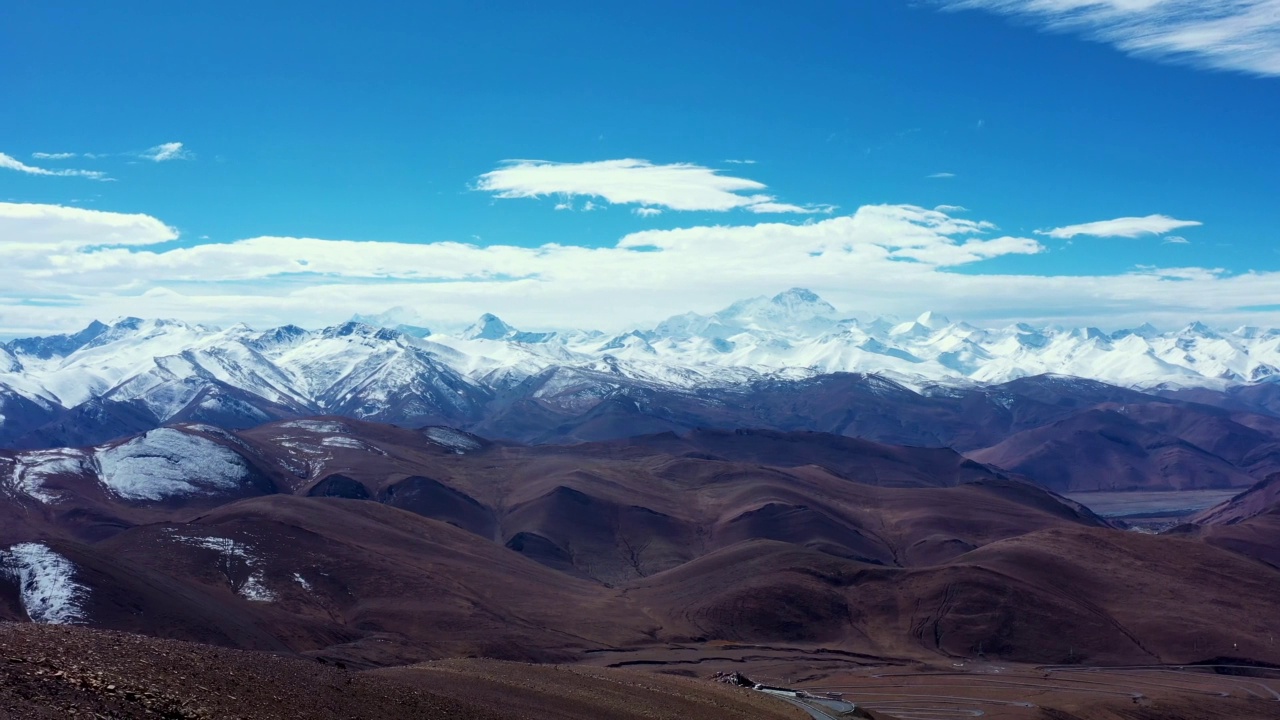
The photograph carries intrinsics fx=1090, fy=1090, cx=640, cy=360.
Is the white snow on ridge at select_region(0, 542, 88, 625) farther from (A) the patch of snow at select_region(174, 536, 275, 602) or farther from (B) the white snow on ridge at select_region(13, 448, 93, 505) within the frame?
(B) the white snow on ridge at select_region(13, 448, 93, 505)

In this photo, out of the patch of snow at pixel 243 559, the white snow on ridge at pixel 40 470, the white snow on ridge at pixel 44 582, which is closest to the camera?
the white snow on ridge at pixel 44 582

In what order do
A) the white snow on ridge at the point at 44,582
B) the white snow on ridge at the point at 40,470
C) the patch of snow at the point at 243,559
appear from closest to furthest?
the white snow on ridge at the point at 44,582 → the patch of snow at the point at 243,559 → the white snow on ridge at the point at 40,470

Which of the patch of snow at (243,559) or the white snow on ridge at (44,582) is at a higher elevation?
the white snow on ridge at (44,582)

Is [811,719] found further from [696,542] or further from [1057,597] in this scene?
[696,542]

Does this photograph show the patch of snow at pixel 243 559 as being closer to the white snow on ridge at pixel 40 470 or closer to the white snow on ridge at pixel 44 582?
the white snow on ridge at pixel 44 582

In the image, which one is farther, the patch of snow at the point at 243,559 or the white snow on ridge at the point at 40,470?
the white snow on ridge at the point at 40,470

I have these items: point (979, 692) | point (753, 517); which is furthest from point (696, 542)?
point (979, 692)

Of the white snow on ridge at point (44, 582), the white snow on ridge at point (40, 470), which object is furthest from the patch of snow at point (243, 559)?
the white snow on ridge at point (40, 470)

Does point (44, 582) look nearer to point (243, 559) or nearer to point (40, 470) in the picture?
point (243, 559)
